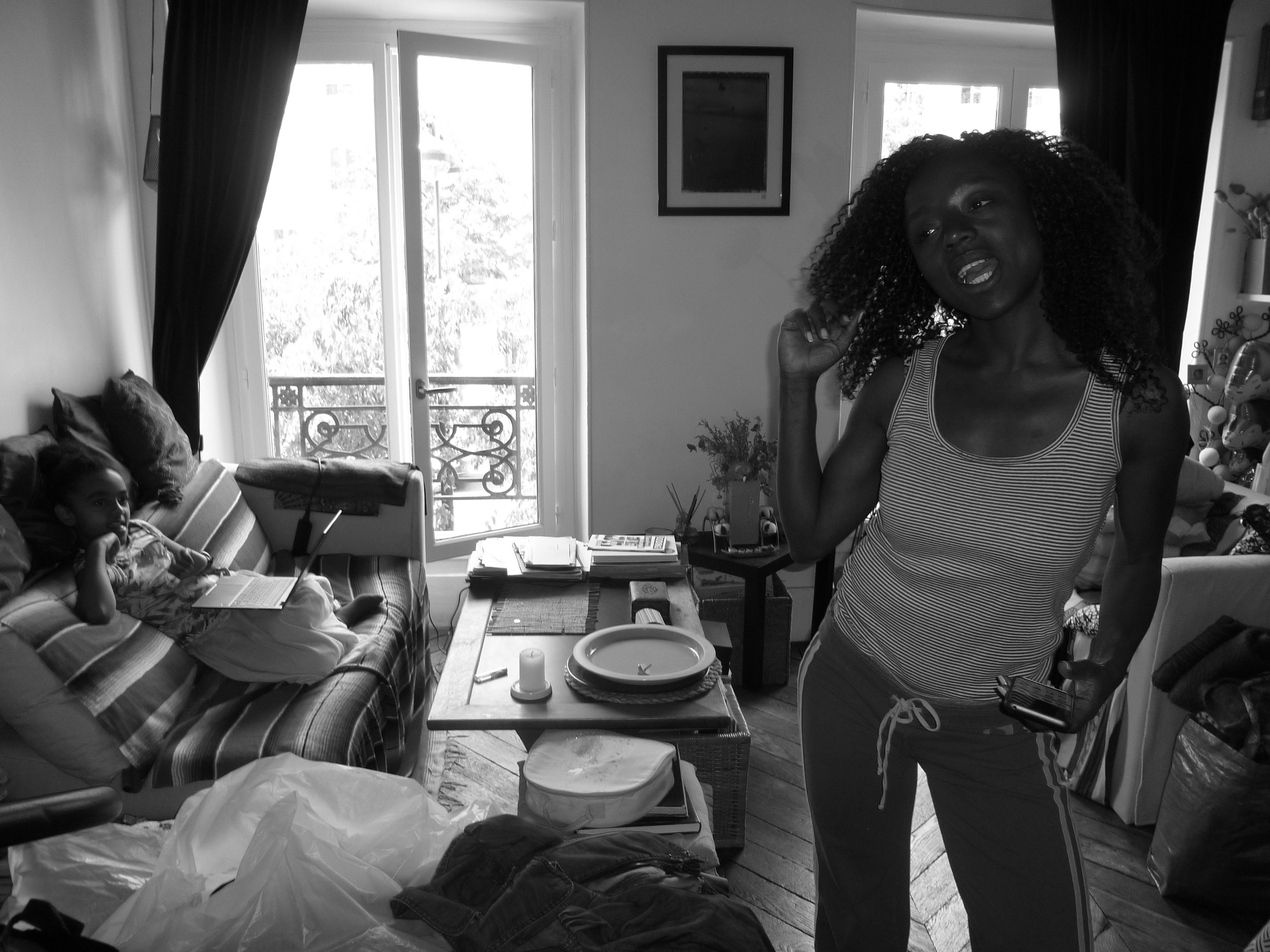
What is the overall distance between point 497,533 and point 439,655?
1.75 feet

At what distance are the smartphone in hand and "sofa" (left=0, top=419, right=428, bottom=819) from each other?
1.36m

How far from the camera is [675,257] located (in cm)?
335

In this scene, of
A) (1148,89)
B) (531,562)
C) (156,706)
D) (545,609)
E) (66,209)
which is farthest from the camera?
(1148,89)

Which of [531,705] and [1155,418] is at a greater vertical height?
[1155,418]

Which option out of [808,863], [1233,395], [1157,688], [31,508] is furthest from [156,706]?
[1233,395]

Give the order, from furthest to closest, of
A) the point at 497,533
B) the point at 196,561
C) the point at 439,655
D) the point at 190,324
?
the point at 497,533, the point at 439,655, the point at 190,324, the point at 196,561

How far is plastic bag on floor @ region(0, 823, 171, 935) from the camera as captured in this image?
1290 mm

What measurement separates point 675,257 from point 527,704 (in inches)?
76.1

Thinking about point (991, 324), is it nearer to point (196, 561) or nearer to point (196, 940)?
point (196, 940)

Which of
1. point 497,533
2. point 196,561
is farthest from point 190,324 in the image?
point 497,533

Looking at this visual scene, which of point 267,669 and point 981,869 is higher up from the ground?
point 981,869

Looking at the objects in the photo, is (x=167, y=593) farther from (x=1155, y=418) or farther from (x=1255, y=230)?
(x=1255, y=230)

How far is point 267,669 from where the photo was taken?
7.11 ft

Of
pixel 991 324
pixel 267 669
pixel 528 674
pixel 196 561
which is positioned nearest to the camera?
pixel 991 324
